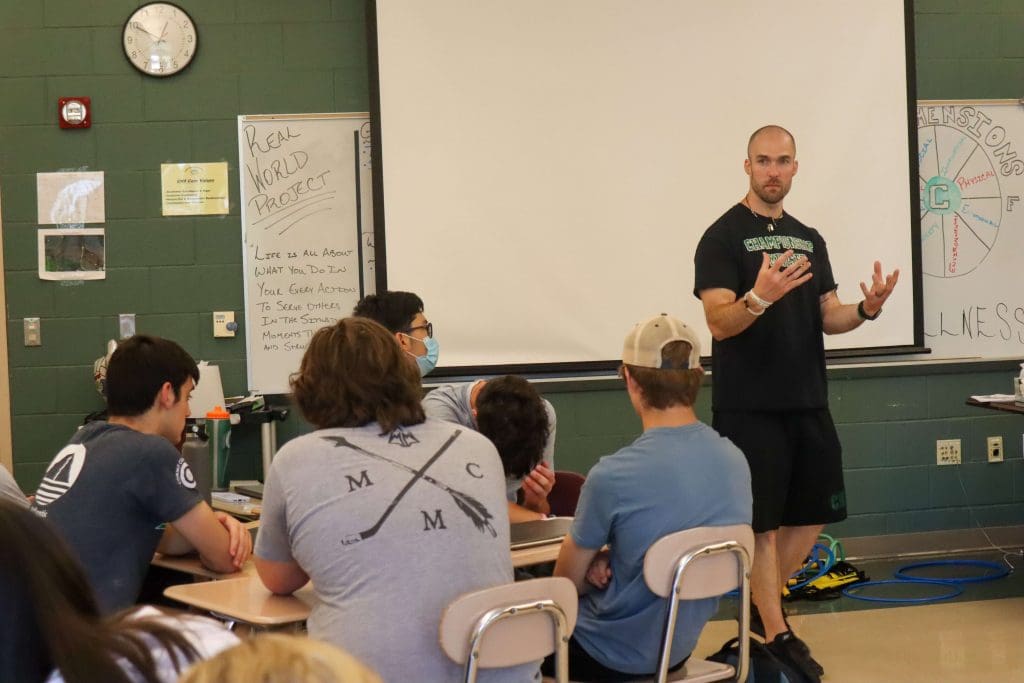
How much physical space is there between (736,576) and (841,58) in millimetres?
3605

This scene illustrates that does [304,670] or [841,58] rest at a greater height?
[841,58]

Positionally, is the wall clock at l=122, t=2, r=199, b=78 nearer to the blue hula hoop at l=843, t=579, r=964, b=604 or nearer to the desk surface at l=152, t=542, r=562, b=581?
the desk surface at l=152, t=542, r=562, b=581

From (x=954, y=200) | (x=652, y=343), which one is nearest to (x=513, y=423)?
(x=652, y=343)

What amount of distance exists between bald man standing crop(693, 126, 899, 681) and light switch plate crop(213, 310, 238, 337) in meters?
2.27

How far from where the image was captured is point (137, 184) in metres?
5.34

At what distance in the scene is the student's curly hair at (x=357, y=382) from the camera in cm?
249

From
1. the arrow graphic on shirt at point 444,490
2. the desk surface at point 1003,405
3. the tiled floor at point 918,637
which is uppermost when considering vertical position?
the arrow graphic on shirt at point 444,490

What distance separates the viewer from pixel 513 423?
128 inches

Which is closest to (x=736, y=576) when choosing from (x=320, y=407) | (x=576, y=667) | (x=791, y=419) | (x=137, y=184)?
(x=576, y=667)

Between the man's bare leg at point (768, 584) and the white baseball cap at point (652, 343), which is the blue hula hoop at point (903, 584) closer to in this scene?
the man's bare leg at point (768, 584)

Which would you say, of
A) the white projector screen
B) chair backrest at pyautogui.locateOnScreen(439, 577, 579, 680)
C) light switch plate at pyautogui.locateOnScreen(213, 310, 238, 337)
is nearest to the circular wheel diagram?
the white projector screen

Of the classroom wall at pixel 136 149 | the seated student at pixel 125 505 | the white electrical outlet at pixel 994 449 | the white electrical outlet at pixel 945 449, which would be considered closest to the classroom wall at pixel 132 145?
the classroom wall at pixel 136 149

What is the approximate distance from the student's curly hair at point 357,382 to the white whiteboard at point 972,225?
397 centimetres

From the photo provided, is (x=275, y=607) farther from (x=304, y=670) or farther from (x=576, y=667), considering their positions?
(x=304, y=670)
